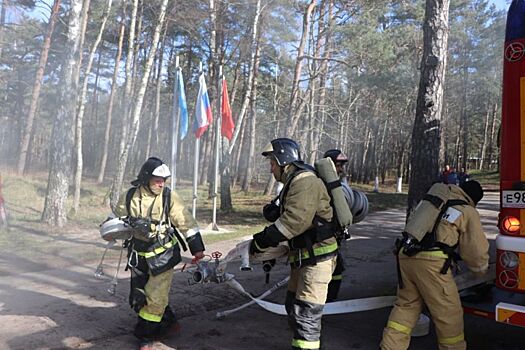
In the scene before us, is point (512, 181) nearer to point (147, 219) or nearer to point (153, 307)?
point (147, 219)

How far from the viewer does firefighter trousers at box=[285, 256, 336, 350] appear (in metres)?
3.71

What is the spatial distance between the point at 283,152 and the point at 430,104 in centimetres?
374

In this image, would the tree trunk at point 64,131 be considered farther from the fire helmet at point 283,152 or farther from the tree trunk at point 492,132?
the tree trunk at point 492,132

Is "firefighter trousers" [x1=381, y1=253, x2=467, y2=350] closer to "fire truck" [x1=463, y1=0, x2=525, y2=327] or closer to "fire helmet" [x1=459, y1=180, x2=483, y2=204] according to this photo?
"fire truck" [x1=463, y1=0, x2=525, y2=327]

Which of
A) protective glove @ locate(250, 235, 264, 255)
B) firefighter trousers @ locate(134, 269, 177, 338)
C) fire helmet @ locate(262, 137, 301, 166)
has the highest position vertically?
fire helmet @ locate(262, 137, 301, 166)

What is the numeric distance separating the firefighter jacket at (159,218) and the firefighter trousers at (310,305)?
3.56 ft

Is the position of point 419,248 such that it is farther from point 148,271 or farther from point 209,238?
point 209,238

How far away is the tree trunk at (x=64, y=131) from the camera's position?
38.3 ft

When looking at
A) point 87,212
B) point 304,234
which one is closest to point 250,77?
point 87,212

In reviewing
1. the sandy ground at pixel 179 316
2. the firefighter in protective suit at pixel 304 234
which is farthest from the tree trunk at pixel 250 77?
the firefighter in protective suit at pixel 304 234

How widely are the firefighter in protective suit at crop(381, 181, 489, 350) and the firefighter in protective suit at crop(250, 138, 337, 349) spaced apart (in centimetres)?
63

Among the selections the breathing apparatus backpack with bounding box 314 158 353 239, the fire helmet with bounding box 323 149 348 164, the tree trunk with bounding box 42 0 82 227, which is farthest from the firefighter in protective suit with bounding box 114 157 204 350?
the tree trunk with bounding box 42 0 82 227

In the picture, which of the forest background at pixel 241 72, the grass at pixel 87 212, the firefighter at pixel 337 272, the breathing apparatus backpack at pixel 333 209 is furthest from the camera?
the forest background at pixel 241 72

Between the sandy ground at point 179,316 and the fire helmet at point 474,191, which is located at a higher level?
the fire helmet at point 474,191
